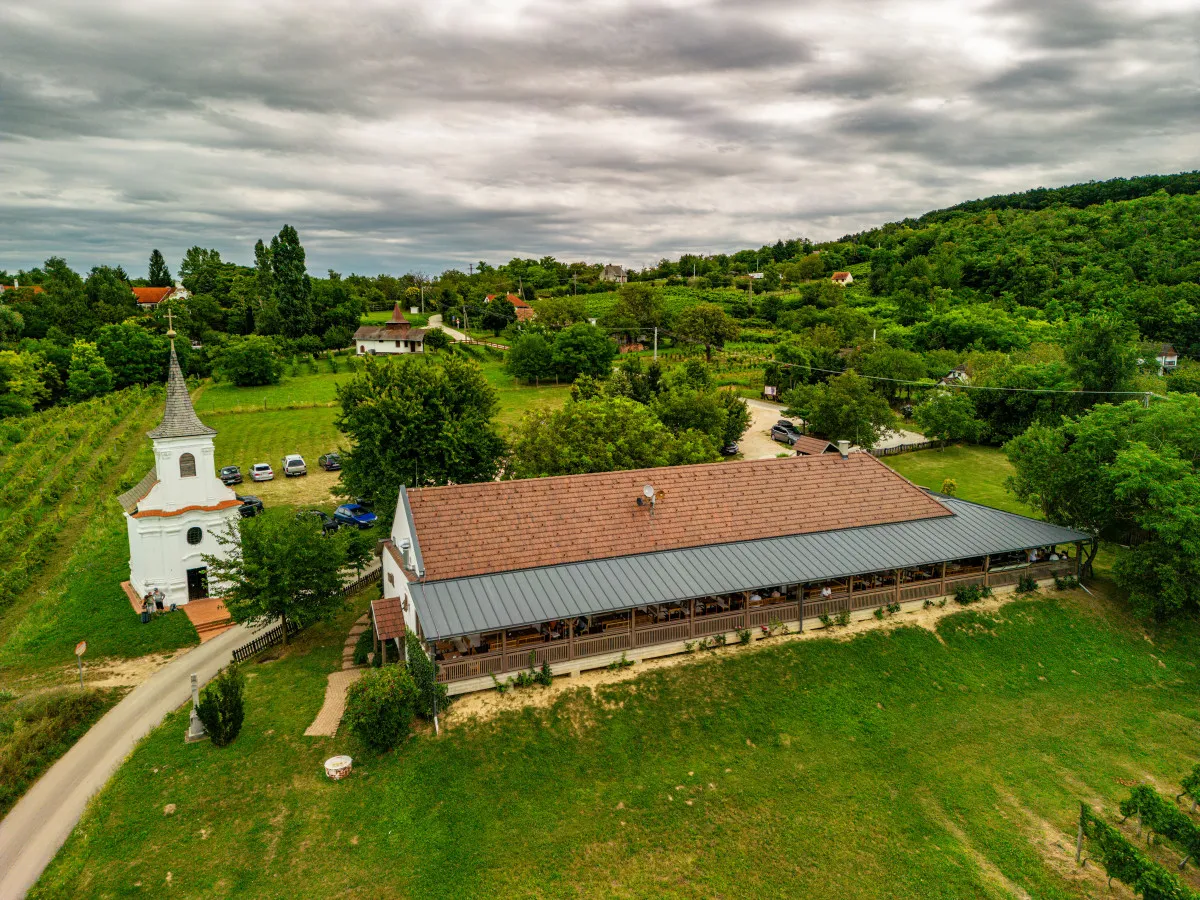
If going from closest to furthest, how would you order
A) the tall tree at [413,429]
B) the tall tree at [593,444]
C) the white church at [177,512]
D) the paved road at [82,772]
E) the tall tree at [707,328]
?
the paved road at [82,772], the white church at [177,512], the tall tree at [413,429], the tall tree at [593,444], the tall tree at [707,328]

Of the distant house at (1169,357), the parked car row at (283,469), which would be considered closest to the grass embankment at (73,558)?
the parked car row at (283,469)

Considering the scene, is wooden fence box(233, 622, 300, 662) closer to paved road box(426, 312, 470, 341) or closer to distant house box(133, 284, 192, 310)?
paved road box(426, 312, 470, 341)

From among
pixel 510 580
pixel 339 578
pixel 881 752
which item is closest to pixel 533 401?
pixel 339 578

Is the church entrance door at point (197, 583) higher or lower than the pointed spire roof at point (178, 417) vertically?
lower

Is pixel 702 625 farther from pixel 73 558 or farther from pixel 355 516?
pixel 73 558

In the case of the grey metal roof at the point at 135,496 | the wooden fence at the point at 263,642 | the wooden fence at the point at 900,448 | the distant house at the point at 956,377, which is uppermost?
the distant house at the point at 956,377

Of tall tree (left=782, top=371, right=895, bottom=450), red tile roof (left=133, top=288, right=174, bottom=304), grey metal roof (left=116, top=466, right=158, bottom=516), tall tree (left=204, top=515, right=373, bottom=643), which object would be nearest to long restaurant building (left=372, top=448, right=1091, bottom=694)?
tall tree (left=204, top=515, right=373, bottom=643)

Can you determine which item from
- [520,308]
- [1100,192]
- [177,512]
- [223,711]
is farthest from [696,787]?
[1100,192]

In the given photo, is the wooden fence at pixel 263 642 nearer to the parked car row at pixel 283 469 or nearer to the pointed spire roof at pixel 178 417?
the pointed spire roof at pixel 178 417
